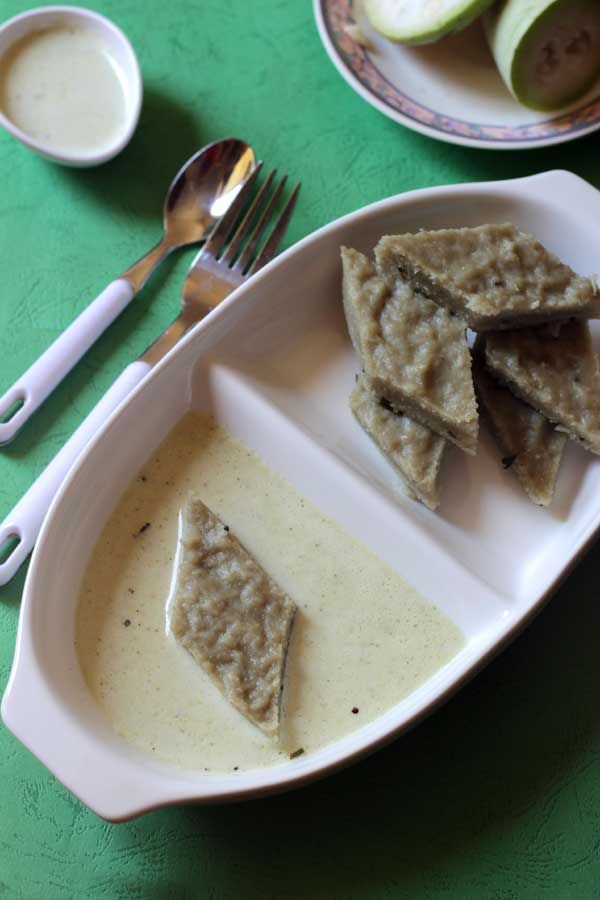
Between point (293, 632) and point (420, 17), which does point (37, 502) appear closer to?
point (293, 632)

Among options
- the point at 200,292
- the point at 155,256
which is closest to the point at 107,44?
the point at 155,256

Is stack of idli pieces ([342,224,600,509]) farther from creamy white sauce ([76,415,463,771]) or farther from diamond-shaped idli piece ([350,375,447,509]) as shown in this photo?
creamy white sauce ([76,415,463,771])

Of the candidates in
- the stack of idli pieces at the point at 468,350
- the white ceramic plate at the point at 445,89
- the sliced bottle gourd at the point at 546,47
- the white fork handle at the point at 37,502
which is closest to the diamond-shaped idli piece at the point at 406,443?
the stack of idli pieces at the point at 468,350

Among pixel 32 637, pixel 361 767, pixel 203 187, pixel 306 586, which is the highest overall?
pixel 203 187

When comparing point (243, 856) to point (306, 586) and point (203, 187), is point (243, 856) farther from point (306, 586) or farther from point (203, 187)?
point (203, 187)

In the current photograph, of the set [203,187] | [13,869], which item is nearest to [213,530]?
[13,869]

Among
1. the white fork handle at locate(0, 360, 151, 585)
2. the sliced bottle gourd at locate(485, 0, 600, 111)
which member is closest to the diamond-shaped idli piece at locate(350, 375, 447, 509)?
the white fork handle at locate(0, 360, 151, 585)
